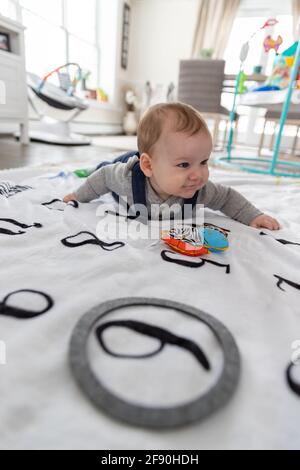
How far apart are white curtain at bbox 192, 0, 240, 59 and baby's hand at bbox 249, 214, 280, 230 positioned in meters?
4.64

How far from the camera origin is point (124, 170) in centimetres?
87

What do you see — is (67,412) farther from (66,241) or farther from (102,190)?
(102,190)

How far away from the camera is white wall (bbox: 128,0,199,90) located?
4844mm

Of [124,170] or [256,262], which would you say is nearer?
[256,262]

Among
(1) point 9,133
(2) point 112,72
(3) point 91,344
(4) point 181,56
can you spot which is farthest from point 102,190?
(4) point 181,56

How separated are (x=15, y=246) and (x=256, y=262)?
1.56 ft

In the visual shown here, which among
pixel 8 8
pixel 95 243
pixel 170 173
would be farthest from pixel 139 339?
pixel 8 8

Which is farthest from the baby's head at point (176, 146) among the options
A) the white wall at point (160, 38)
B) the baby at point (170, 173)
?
the white wall at point (160, 38)

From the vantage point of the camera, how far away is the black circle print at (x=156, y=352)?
0.93 ft

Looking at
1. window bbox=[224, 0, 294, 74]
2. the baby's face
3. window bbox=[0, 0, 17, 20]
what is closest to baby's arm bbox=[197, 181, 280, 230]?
the baby's face

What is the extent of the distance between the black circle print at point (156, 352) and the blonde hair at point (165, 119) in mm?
438

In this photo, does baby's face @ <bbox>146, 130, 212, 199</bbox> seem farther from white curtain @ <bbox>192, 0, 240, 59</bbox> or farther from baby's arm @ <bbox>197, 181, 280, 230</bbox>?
white curtain @ <bbox>192, 0, 240, 59</bbox>
